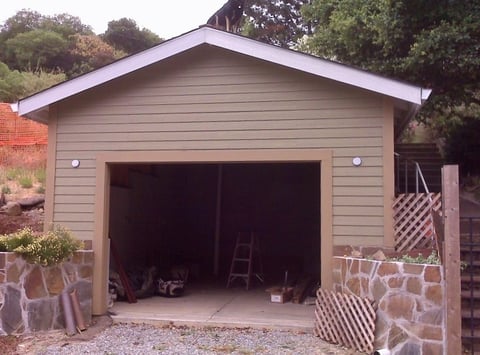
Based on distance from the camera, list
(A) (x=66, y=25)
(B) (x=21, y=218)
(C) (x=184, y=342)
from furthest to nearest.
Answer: (A) (x=66, y=25) < (B) (x=21, y=218) < (C) (x=184, y=342)

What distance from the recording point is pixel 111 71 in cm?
687

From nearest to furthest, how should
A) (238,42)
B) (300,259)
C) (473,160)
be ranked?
1. (238,42)
2. (300,259)
3. (473,160)

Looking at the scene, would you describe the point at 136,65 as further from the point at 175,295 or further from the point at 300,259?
the point at 300,259

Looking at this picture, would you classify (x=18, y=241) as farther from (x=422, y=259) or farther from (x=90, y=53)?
(x=90, y=53)

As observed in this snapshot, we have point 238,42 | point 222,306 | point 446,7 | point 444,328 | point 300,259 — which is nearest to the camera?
point 444,328

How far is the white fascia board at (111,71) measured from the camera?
675cm

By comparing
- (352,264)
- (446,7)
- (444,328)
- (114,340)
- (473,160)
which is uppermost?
(446,7)

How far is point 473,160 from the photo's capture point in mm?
13086

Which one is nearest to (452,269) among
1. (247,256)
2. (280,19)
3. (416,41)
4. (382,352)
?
(382,352)

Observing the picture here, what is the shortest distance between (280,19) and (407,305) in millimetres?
21454

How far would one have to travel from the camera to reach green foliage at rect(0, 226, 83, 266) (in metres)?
6.11

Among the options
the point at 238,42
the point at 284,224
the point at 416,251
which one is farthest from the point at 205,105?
the point at 284,224

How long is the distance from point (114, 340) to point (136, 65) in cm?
356

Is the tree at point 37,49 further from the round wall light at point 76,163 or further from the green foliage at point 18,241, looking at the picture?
the green foliage at point 18,241
